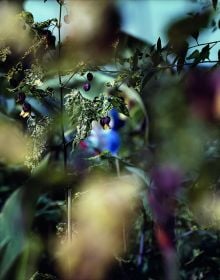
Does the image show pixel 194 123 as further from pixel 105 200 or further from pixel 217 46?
pixel 217 46

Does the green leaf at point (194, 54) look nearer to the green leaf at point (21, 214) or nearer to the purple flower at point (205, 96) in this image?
the green leaf at point (21, 214)

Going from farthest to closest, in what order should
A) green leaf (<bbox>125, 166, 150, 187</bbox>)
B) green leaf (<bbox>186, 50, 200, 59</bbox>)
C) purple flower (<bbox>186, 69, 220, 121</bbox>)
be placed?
green leaf (<bbox>125, 166, 150, 187</bbox>) < green leaf (<bbox>186, 50, 200, 59</bbox>) < purple flower (<bbox>186, 69, 220, 121</bbox>)

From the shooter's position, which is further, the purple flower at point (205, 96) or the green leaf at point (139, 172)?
the green leaf at point (139, 172)

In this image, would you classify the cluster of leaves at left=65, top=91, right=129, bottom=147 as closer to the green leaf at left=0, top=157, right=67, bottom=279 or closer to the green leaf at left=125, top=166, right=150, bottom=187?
the green leaf at left=0, top=157, right=67, bottom=279

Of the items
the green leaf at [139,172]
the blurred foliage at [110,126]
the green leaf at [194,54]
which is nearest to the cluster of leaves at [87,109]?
the blurred foliage at [110,126]

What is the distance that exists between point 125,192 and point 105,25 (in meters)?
0.14

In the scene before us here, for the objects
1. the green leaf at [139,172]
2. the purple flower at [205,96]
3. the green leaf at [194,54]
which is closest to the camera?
the purple flower at [205,96]

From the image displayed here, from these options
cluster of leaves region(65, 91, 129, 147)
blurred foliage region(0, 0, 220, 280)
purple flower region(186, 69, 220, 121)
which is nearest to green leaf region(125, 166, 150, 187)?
blurred foliage region(0, 0, 220, 280)

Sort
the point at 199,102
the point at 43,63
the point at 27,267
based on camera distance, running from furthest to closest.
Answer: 1. the point at 27,267
2. the point at 43,63
3. the point at 199,102

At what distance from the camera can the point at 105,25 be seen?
0.30 meters

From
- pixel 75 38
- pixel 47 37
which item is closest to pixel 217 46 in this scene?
pixel 47 37

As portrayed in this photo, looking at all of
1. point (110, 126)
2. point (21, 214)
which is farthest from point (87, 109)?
point (21, 214)

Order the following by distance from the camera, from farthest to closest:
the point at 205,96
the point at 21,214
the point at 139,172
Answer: the point at 139,172, the point at 21,214, the point at 205,96

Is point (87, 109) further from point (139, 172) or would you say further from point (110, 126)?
point (139, 172)
